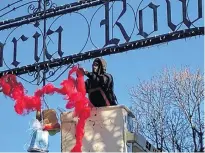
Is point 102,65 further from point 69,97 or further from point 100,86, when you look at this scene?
point 69,97

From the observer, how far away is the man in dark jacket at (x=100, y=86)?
5.18 m

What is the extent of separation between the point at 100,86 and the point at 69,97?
1.55ft

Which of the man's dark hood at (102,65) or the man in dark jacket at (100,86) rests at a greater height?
the man's dark hood at (102,65)

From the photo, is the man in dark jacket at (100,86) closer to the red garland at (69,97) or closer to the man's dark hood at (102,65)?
the man's dark hood at (102,65)

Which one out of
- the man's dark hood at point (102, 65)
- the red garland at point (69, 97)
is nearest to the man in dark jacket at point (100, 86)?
the man's dark hood at point (102, 65)

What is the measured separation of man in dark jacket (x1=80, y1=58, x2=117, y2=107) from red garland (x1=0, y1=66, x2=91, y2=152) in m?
0.22

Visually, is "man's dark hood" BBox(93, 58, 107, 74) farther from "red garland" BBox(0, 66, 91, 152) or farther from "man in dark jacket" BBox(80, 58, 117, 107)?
"red garland" BBox(0, 66, 91, 152)

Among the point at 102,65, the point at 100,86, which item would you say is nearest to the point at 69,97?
the point at 100,86

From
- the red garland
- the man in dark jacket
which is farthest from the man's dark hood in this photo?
the red garland

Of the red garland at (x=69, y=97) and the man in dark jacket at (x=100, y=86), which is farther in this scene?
the man in dark jacket at (x=100, y=86)

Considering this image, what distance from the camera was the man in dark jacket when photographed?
5180mm

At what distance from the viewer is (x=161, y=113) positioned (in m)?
16.2

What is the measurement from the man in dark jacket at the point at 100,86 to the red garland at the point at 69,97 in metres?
0.22

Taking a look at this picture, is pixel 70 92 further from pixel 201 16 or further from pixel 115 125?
pixel 201 16
